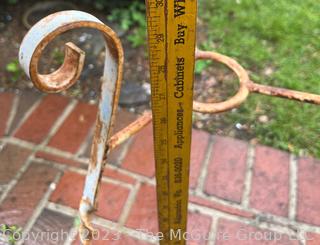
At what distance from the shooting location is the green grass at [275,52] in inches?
74.1

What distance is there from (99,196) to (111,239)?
18 cm

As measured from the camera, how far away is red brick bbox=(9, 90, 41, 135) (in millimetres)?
1880

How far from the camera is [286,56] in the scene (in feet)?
7.30

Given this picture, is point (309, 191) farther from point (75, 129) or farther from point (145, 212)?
point (75, 129)

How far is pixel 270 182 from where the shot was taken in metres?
1.69

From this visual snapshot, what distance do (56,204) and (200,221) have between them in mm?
532

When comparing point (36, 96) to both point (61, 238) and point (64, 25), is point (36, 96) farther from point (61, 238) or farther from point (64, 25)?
point (64, 25)

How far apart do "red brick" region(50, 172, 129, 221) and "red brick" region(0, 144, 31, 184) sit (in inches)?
7.5

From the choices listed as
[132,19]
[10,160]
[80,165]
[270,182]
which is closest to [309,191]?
[270,182]

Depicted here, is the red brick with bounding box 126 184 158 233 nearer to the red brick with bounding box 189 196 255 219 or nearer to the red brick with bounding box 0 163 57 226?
the red brick with bounding box 189 196 255 219

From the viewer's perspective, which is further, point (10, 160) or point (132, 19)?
point (132, 19)

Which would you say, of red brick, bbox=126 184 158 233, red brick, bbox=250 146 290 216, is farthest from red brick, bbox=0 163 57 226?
red brick, bbox=250 146 290 216

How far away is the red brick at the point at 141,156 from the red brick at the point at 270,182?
1.34 ft

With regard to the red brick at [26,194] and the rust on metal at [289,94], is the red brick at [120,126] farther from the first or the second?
the rust on metal at [289,94]
